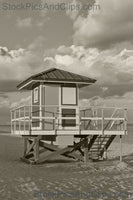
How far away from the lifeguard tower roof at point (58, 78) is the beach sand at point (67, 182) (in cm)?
401

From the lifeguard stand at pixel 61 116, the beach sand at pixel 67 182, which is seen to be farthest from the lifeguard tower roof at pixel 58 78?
the beach sand at pixel 67 182

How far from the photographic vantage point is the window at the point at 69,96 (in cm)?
1594

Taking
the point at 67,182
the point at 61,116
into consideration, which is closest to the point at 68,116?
the point at 61,116

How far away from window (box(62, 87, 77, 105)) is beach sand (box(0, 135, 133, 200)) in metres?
3.06

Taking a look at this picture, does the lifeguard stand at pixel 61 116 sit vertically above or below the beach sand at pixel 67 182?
above

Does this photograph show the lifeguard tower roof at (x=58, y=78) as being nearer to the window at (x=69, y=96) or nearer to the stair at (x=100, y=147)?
the window at (x=69, y=96)

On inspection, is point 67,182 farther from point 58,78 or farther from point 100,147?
point 100,147

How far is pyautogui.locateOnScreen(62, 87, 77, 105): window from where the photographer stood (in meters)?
15.9

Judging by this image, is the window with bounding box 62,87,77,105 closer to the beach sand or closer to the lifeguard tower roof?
the lifeguard tower roof

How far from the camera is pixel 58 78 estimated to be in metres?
15.6

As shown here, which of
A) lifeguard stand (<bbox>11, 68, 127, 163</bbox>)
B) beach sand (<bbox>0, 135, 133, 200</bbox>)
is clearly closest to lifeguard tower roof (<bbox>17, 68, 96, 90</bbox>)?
lifeguard stand (<bbox>11, 68, 127, 163</bbox>)

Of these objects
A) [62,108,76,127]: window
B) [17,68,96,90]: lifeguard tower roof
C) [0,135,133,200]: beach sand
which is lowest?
[0,135,133,200]: beach sand

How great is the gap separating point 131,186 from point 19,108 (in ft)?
23.7

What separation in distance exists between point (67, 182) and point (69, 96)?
582 cm
